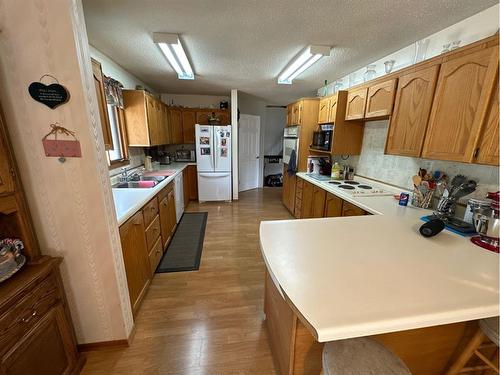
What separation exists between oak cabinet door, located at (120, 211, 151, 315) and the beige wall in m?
0.19

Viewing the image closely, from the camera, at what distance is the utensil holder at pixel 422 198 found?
179cm

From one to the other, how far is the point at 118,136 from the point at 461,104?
357cm

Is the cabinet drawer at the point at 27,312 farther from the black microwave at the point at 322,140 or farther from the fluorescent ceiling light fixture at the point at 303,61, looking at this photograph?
the black microwave at the point at 322,140

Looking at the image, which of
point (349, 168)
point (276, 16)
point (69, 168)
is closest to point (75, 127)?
point (69, 168)

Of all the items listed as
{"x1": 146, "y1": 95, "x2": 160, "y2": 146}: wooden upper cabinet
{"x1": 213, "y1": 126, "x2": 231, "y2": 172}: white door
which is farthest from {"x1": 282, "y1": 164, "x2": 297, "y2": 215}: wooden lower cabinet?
{"x1": 146, "y1": 95, "x2": 160, "y2": 146}: wooden upper cabinet

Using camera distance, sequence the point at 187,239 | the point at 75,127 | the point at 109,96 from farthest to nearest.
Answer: the point at 187,239
the point at 109,96
the point at 75,127

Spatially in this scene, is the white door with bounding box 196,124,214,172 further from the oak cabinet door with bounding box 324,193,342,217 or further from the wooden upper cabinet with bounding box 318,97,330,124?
the oak cabinet door with bounding box 324,193,342,217

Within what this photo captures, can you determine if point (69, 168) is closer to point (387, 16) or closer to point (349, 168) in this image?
point (387, 16)

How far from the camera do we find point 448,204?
1.55 meters

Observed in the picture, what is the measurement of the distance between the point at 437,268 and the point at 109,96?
3.18 m

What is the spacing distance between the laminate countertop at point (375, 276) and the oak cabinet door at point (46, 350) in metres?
1.19

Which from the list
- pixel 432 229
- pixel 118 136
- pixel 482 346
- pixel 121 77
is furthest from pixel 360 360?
pixel 121 77

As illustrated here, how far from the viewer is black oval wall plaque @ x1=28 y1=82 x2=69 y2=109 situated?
0.99m

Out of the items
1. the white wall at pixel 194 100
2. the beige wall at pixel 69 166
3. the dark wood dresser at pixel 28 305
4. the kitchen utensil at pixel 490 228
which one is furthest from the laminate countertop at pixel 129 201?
the white wall at pixel 194 100
